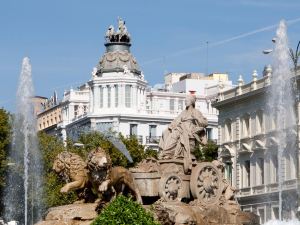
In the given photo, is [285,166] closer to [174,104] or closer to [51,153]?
[51,153]

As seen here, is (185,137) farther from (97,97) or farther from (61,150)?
(97,97)

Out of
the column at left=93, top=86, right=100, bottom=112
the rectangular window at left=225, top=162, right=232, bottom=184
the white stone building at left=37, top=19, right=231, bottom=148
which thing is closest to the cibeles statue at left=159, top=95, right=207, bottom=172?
the rectangular window at left=225, top=162, right=232, bottom=184

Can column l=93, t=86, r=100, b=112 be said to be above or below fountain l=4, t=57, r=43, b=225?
above

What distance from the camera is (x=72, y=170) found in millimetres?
30297

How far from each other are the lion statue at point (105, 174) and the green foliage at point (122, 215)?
3170 mm

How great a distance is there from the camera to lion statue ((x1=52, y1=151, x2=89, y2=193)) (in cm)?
3009

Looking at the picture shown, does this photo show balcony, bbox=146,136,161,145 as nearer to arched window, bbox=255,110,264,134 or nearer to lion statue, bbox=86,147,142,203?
arched window, bbox=255,110,264,134

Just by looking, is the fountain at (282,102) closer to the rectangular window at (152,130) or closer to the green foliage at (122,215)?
the green foliage at (122,215)

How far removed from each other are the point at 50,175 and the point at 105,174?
4663 centimetres

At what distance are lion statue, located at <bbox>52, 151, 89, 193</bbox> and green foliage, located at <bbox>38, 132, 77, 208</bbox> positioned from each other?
113ft

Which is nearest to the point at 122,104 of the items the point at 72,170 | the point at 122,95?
the point at 122,95

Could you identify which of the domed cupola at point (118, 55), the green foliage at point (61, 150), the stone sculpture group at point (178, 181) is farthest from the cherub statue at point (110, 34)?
the stone sculpture group at point (178, 181)

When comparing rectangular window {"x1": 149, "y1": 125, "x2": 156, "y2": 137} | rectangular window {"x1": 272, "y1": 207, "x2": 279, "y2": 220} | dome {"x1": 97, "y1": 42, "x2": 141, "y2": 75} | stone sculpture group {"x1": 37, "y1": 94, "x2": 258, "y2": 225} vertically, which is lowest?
rectangular window {"x1": 272, "y1": 207, "x2": 279, "y2": 220}

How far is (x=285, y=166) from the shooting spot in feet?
247
